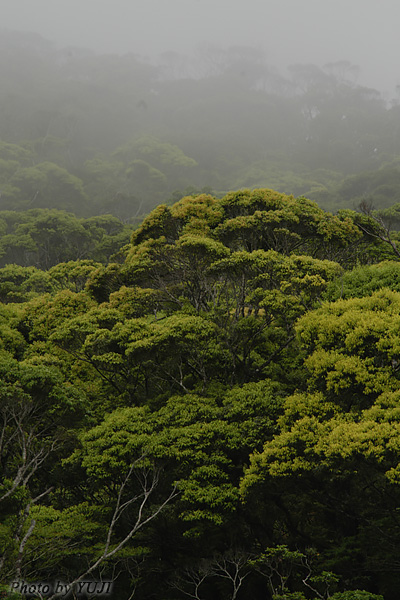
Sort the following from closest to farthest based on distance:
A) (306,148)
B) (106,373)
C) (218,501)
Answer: (218,501), (106,373), (306,148)

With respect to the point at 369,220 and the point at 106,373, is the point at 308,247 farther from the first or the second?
the point at 106,373

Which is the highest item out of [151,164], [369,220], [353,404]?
[369,220]

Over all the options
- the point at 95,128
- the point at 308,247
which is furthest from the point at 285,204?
the point at 95,128

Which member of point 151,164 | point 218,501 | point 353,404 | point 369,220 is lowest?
A: point 151,164

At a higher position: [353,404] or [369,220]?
[369,220]

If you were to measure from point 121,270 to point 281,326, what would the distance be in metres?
7.84

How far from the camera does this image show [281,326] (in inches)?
674

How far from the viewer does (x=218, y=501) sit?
1065 centimetres

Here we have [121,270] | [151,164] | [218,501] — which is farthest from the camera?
[151,164]

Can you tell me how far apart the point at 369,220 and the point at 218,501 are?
16.6 m

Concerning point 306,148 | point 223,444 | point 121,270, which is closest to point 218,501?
point 223,444

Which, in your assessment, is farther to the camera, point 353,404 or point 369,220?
point 369,220

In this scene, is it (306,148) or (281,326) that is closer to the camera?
(281,326)

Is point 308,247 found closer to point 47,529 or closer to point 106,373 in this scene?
point 106,373
